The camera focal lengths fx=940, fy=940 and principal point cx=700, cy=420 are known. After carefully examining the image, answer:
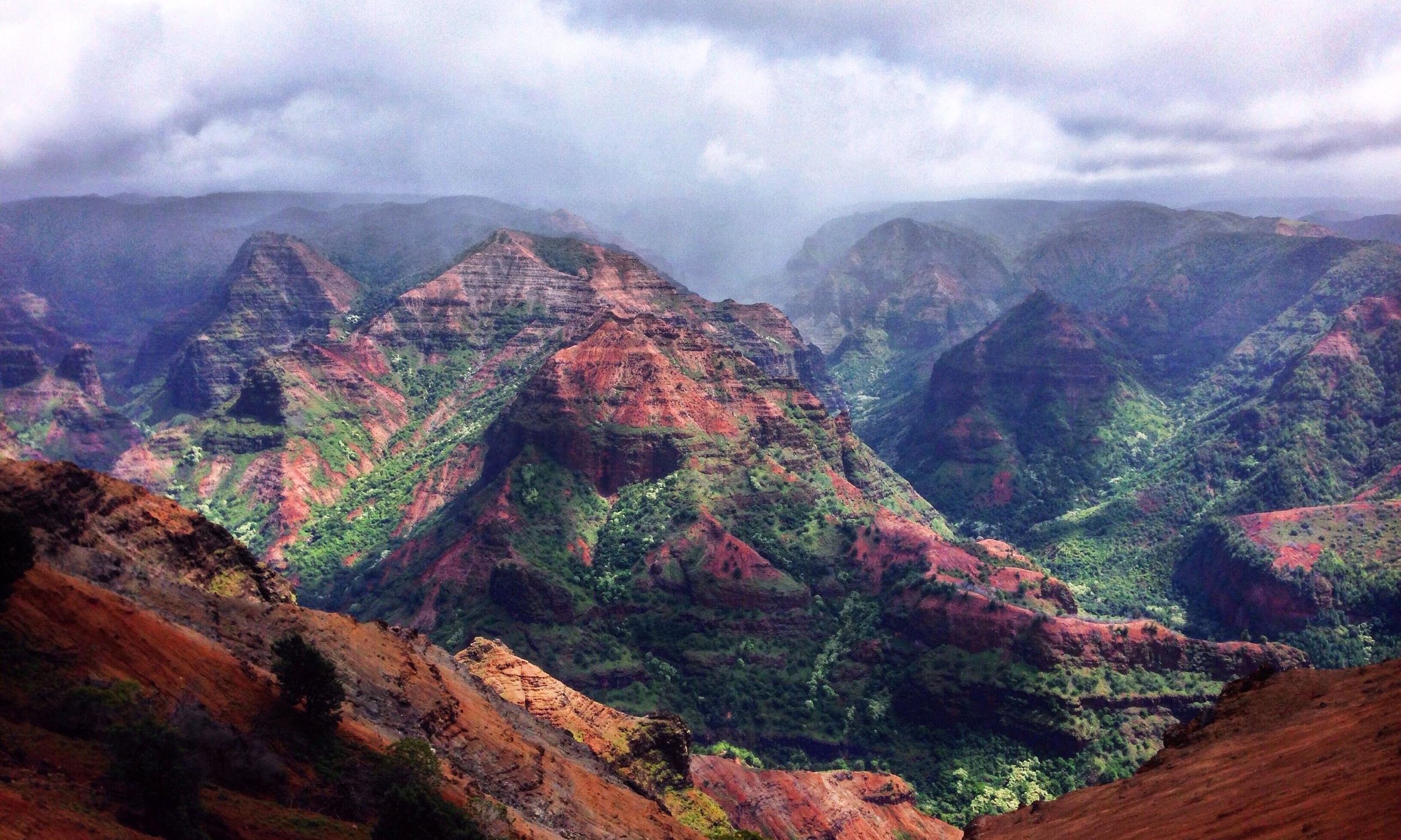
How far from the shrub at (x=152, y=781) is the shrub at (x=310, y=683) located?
12.2 metres

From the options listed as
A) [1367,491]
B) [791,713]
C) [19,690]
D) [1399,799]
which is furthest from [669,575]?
[1367,491]

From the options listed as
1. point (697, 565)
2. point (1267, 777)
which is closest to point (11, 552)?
point (1267, 777)

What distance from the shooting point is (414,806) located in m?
38.6

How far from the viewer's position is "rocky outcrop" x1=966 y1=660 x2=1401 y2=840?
2977 centimetres

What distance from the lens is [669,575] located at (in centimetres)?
12838

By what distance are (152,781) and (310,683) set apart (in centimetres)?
1341

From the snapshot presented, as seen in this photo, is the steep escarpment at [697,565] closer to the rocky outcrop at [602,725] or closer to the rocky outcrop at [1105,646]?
the rocky outcrop at [1105,646]

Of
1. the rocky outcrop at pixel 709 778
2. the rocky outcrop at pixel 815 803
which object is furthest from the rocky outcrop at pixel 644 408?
the rocky outcrop at pixel 815 803

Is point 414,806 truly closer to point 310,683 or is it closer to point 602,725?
point 310,683

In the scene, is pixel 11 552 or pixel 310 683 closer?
pixel 11 552

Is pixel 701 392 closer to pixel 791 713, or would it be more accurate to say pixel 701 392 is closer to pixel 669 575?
pixel 669 575

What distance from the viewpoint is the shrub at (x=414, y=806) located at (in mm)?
38406

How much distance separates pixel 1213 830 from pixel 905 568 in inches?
3712

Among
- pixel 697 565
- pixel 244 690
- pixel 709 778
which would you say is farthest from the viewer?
pixel 697 565
